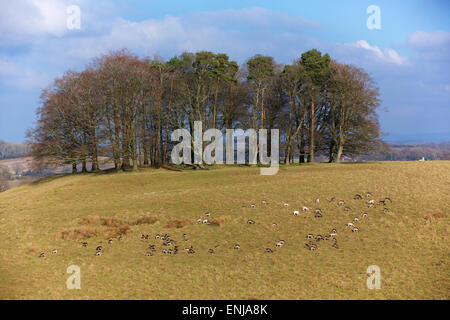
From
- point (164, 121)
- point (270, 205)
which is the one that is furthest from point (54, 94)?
point (270, 205)

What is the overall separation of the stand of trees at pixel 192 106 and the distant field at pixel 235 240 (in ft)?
68.7

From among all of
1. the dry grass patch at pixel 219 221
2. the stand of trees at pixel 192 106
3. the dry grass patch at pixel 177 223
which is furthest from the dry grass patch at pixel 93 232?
the stand of trees at pixel 192 106

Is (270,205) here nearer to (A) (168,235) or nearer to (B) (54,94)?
(A) (168,235)

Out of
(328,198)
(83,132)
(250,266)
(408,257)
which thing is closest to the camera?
(250,266)

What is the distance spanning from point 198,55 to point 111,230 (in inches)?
1679

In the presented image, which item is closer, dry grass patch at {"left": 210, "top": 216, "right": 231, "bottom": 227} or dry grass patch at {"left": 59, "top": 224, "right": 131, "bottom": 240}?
dry grass patch at {"left": 59, "top": 224, "right": 131, "bottom": 240}

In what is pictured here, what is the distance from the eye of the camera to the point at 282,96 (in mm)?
69875

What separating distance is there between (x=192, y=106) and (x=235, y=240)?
45606 mm

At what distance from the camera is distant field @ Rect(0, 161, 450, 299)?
17016 millimetres

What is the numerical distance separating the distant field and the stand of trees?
20929mm

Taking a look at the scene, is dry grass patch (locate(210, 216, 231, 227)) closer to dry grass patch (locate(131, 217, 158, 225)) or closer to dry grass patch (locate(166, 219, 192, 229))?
dry grass patch (locate(166, 219, 192, 229))

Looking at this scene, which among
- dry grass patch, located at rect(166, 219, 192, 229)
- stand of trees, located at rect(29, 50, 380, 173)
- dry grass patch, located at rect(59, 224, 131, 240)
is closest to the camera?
dry grass patch, located at rect(59, 224, 131, 240)

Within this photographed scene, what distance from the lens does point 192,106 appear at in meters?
65.4

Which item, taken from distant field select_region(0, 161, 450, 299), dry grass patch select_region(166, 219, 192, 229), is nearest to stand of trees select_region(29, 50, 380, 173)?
distant field select_region(0, 161, 450, 299)
